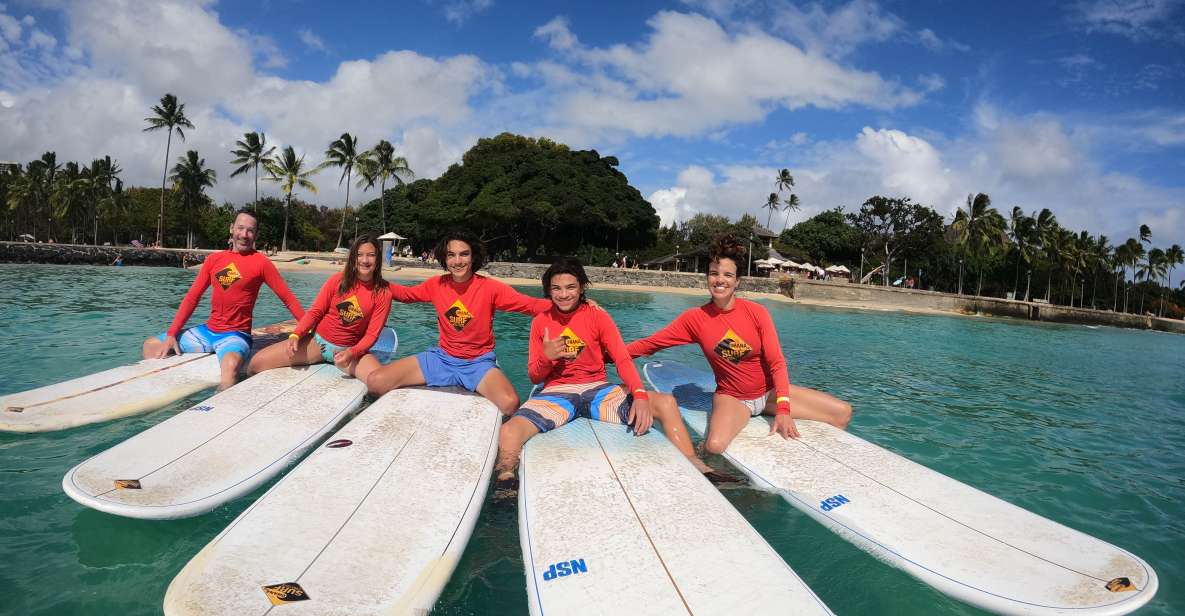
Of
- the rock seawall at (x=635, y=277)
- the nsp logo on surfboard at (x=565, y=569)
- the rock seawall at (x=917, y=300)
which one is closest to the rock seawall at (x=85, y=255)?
the rock seawall at (x=635, y=277)

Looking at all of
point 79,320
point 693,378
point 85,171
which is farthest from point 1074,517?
point 85,171

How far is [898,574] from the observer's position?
137 inches

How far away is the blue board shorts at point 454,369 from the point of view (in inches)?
200

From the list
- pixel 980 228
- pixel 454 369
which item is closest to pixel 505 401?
pixel 454 369

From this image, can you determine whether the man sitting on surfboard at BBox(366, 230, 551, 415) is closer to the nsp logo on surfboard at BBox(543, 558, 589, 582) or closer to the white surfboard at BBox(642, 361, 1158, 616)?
the white surfboard at BBox(642, 361, 1158, 616)

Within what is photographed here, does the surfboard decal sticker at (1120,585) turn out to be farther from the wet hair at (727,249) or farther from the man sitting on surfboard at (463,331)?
the man sitting on surfboard at (463,331)

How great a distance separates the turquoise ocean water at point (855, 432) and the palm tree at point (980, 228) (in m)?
33.1

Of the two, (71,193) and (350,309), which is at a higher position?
(71,193)

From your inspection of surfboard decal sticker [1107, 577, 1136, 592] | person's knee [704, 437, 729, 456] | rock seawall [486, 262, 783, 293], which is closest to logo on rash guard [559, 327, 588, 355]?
person's knee [704, 437, 729, 456]

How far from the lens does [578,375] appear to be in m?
4.72

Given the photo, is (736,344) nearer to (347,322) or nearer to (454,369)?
(454,369)

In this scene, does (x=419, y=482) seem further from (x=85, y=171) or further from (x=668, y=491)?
(x=85, y=171)

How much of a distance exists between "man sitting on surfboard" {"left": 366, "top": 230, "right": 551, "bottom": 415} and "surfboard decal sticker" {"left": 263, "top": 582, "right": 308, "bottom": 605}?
8.88ft

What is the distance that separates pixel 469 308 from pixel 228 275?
2688 millimetres
